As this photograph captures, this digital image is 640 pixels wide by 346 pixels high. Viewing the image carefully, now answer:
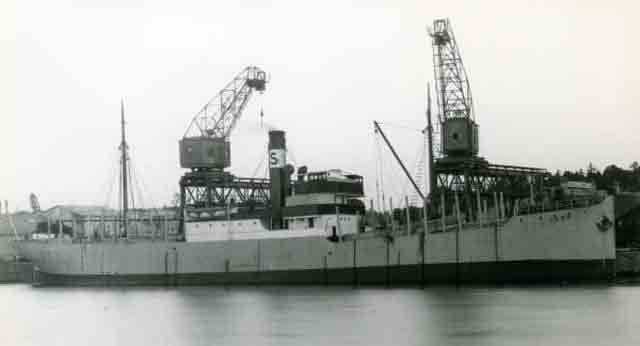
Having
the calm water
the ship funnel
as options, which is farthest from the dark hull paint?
the ship funnel

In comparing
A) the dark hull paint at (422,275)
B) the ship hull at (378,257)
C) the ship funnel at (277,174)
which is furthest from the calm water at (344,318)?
the ship funnel at (277,174)

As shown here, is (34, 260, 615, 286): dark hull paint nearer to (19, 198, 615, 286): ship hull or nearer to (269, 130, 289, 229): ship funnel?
(19, 198, 615, 286): ship hull

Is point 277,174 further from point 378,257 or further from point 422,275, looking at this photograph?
point 422,275

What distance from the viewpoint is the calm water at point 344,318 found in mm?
24763

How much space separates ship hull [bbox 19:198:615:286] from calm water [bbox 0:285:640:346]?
2.78 m

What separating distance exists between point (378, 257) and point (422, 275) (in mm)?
2753

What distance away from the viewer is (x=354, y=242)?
46.2 m

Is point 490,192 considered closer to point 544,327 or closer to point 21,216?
point 544,327

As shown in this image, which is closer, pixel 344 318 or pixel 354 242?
pixel 344 318

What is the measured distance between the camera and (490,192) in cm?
7056

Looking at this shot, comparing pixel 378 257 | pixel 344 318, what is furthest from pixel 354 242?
pixel 344 318

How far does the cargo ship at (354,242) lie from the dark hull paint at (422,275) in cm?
6

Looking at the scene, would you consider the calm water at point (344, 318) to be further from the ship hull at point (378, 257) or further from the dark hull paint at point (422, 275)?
the ship hull at point (378, 257)

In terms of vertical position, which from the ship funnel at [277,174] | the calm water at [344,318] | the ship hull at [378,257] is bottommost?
the calm water at [344,318]
